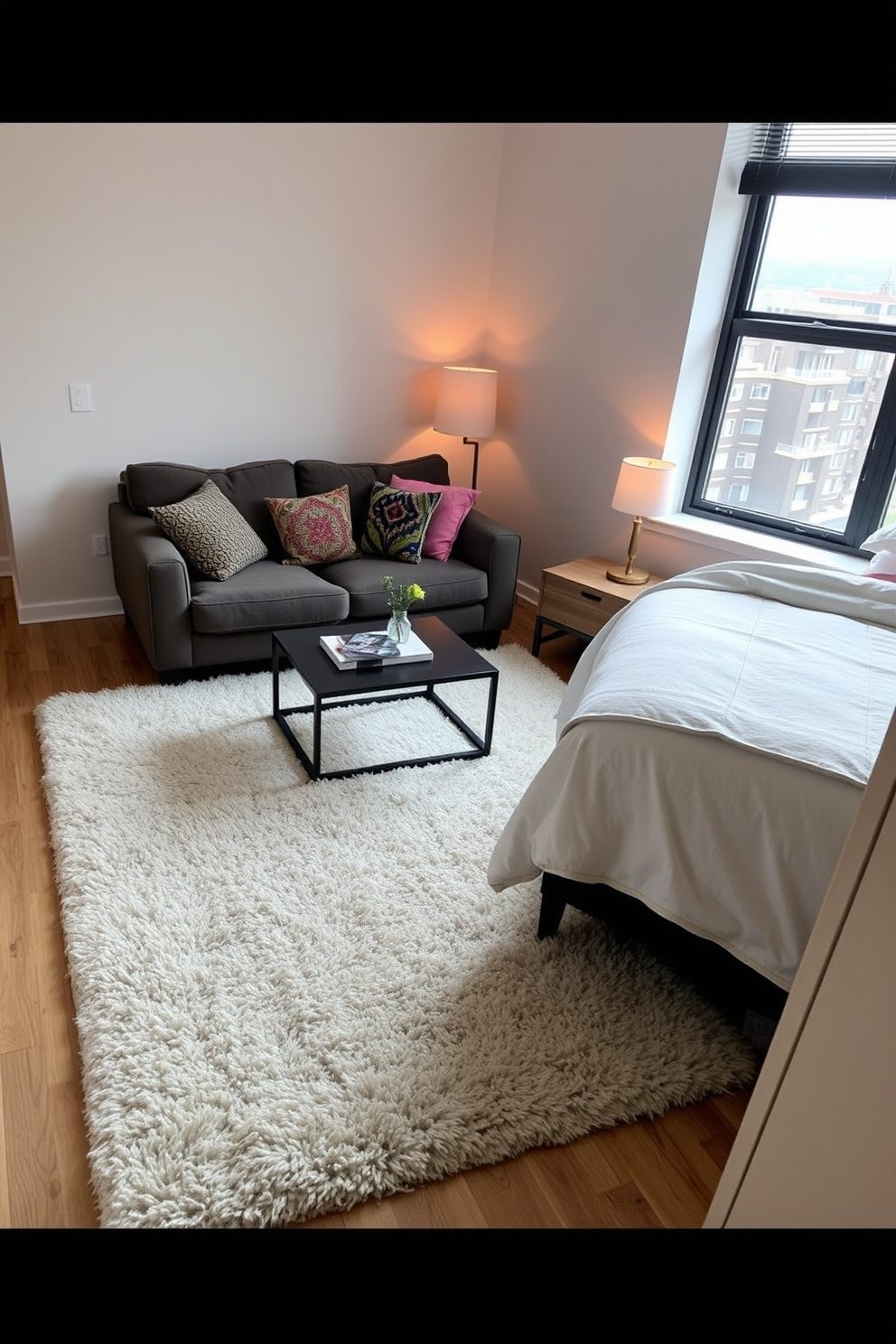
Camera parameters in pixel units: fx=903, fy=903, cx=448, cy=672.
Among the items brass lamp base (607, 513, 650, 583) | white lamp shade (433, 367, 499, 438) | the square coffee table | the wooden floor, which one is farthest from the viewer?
white lamp shade (433, 367, 499, 438)

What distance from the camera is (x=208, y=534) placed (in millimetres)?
3744

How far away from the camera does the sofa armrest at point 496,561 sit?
418 cm

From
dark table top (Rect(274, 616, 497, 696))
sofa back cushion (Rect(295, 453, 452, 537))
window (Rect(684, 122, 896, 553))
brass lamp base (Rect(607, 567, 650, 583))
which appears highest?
window (Rect(684, 122, 896, 553))

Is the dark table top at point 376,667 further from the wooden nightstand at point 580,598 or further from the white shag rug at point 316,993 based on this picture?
the wooden nightstand at point 580,598

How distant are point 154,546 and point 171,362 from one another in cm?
107

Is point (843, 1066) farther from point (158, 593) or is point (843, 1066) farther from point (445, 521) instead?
point (445, 521)

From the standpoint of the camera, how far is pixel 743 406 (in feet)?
13.2

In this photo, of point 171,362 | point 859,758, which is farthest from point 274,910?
point 171,362

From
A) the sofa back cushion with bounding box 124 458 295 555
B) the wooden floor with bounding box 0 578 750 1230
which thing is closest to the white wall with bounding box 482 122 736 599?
the sofa back cushion with bounding box 124 458 295 555

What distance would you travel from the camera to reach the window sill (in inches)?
144

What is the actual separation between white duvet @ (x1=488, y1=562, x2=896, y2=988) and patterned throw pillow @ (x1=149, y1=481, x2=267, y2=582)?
186 centimetres

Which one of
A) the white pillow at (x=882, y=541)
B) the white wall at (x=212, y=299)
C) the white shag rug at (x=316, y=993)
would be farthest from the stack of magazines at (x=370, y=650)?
the white pillow at (x=882, y=541)

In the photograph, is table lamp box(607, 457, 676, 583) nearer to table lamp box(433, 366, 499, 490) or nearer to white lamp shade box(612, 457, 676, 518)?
white lamp shade box(612, 457, 676, 518)
